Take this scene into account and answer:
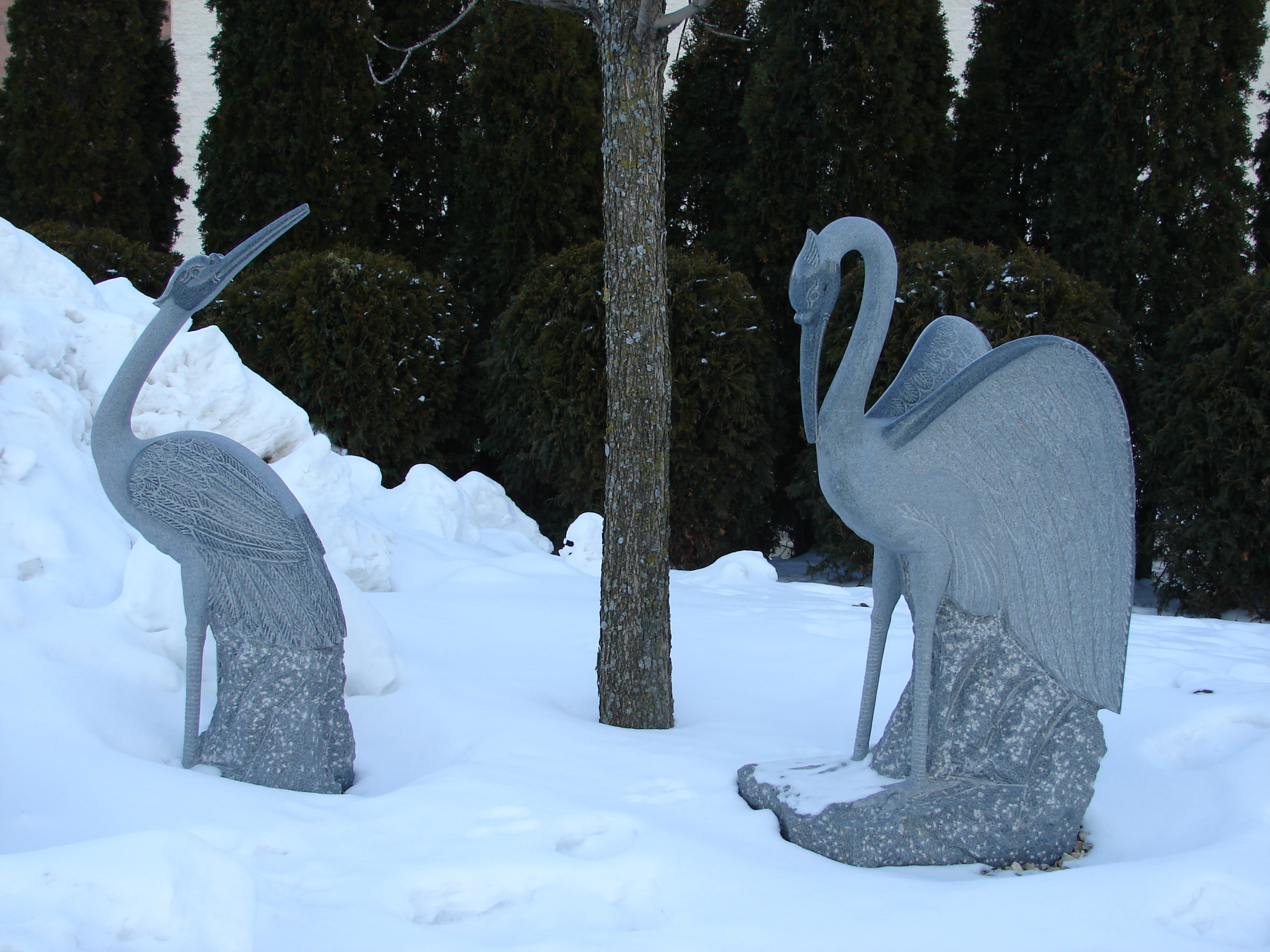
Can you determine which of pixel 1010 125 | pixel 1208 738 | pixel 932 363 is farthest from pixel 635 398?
pixel 1010 125

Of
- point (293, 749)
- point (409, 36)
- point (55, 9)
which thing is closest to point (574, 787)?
point (293, 749)

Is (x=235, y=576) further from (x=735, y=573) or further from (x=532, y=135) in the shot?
(x=532, y=135)

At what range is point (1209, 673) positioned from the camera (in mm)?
4285

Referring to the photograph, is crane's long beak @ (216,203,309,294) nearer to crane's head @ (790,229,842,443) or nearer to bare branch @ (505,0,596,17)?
bare branch @ (505,0,596,17)

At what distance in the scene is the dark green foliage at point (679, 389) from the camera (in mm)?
7555

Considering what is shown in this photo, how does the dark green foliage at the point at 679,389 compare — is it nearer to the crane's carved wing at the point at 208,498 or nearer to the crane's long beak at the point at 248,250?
the crane's long beak at the point at 248,250

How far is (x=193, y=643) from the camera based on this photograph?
303 centimetres

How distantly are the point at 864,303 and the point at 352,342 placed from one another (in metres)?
5.60

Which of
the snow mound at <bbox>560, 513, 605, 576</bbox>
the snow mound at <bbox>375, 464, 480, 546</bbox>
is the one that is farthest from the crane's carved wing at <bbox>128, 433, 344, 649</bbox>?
the snow mound at <bbox>560, 513, 605, 576</bbox>

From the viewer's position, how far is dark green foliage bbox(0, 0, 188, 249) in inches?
400

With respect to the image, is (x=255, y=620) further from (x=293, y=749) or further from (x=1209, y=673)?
(x=1209, y=673)

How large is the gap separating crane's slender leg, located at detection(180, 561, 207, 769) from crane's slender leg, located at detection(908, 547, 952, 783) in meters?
2.08

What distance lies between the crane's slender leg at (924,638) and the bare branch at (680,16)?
7.06 ft

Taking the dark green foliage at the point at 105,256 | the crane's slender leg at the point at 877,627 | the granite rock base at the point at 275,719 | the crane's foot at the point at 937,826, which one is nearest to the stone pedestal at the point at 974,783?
the crane's foot at the point at 937,826
